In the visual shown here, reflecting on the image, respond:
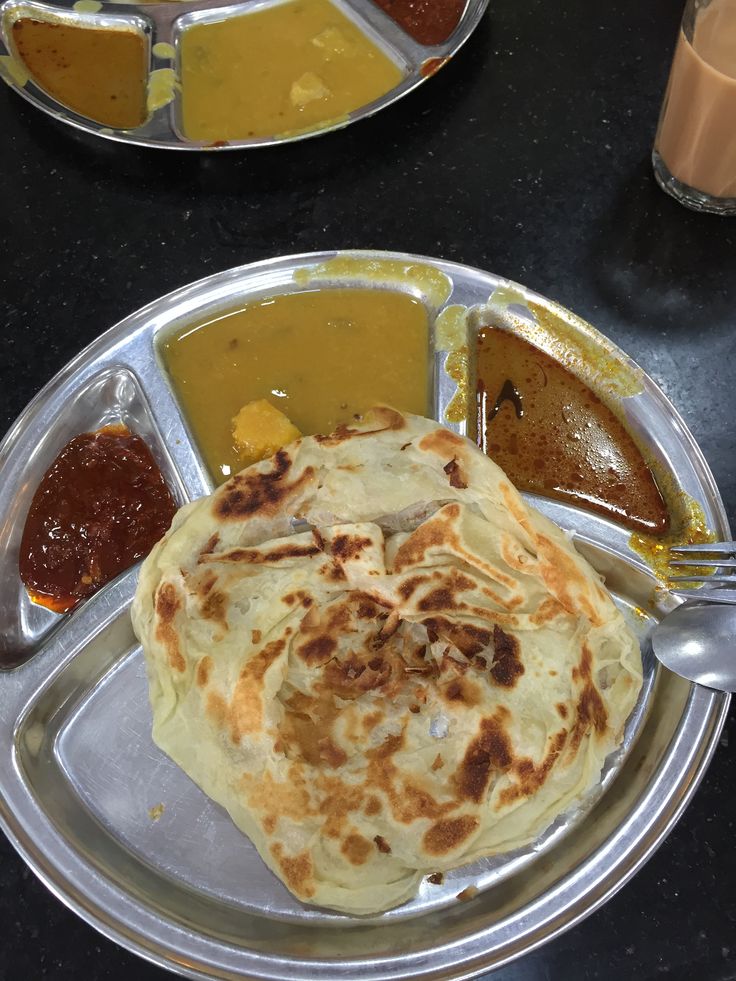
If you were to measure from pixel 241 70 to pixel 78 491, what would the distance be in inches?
63.1

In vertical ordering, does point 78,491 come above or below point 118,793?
above

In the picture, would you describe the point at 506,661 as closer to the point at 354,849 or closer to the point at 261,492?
the point at 354,849

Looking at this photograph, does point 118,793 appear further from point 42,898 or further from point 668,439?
point 668,439

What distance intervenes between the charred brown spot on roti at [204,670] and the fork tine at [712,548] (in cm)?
118

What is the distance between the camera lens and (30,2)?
306 centimetres

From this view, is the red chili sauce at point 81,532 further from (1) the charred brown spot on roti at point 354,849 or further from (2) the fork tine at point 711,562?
(2) the fork tine at point 711,562

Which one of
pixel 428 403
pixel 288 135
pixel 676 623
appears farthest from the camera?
pixel 288 135

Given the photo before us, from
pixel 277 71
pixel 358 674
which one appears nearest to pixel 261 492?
pixel 358 674

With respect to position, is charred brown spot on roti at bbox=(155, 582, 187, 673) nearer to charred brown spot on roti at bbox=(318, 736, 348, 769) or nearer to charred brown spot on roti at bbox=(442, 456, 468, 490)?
charred brown spot on roti at bbox=(318, 736, 348, 769)

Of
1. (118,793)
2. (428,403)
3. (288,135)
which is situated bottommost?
(118,793)

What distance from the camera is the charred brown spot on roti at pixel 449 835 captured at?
188 cm

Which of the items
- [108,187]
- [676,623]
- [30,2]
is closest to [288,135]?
[108,187]

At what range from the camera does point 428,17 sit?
293cm

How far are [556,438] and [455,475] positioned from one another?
562 mm
